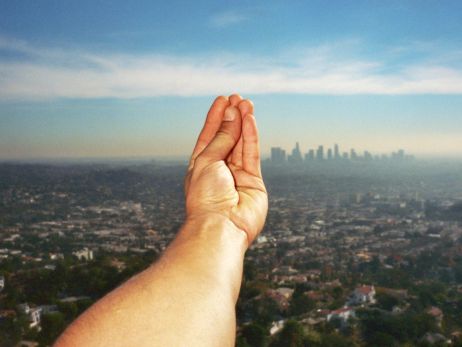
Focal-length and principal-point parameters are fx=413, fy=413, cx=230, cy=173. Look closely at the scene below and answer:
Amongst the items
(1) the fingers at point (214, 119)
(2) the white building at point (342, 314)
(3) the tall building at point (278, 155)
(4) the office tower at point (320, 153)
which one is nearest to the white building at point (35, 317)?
(2) the white building at point (342, 314)

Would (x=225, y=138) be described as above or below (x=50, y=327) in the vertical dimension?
above

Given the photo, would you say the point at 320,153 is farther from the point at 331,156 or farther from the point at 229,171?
the point at 229,171

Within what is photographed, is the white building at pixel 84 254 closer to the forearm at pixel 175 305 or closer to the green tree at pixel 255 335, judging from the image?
the green tree at pixel 255 335

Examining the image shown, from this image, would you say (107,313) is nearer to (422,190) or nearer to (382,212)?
(382,212)

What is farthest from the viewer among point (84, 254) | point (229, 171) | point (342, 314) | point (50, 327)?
point (84, 254)

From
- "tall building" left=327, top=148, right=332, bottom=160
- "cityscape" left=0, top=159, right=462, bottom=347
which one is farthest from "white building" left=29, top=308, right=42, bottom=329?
"tall building" left=327, top=148, right=332, bottom=160

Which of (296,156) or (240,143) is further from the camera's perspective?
(296,156)

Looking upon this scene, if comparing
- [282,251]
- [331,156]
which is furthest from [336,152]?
[282,251]
